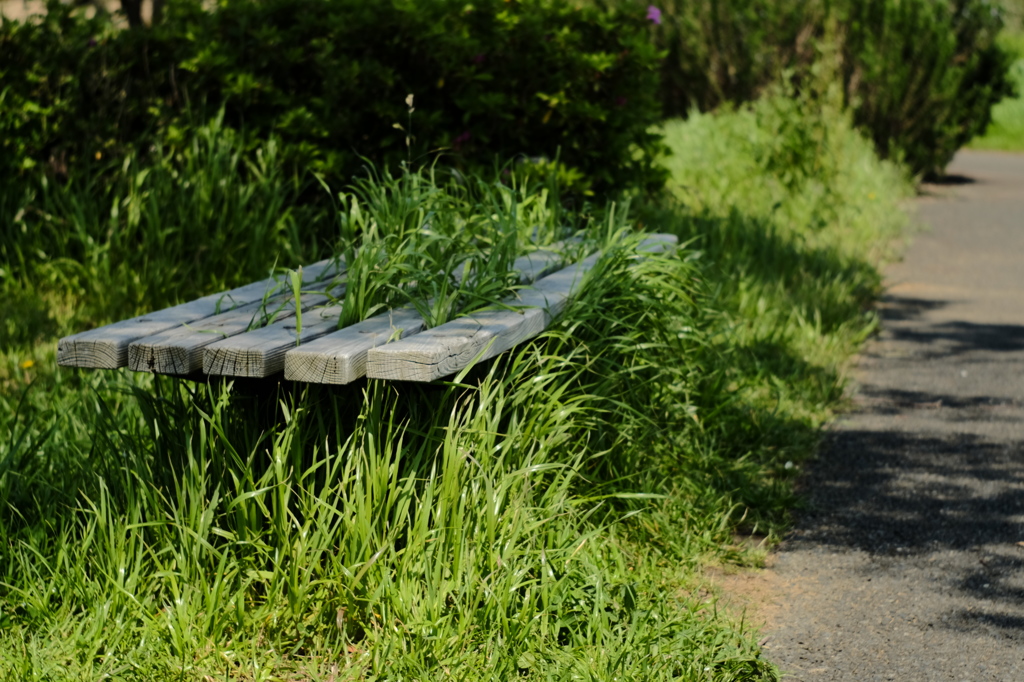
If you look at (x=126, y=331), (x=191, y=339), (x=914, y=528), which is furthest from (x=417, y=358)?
(x=914, y=528)

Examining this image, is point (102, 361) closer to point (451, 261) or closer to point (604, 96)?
point (451, 261)

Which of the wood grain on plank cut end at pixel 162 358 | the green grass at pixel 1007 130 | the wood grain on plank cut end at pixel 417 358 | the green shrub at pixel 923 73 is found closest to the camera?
the wood grain on plank cut end at pixel 417 358

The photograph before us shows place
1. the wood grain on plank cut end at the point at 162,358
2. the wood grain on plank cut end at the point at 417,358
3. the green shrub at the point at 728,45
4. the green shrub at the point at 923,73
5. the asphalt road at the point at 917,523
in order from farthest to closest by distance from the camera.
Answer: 1. the green shrub at the point at 728,45
2. the green shrub at the point at 923,73
3. the asphalt road at the point at 917,523
4. the wood grain on plank cut end at the point at 162,358
5. the wood grain on plank cut end at the point at 417,358

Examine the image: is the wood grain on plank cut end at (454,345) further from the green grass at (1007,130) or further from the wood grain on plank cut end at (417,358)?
the green grass at (1007,130)

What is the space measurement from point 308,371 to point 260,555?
1.83 feet

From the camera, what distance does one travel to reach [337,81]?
5637mm

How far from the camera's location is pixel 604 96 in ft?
20.1

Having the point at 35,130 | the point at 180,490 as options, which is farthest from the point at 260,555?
the point at 35,130

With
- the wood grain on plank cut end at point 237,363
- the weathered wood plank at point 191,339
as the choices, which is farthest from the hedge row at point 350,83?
the wood grain on plank cut end at point 237,363

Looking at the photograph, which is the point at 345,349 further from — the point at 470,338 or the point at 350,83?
the point at 350,83

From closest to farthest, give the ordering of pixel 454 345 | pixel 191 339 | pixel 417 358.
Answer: pixel 417 358, pixel 454 345, pixel 191 339

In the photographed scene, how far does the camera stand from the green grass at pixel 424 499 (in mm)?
2754

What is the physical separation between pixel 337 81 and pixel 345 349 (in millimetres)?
3178

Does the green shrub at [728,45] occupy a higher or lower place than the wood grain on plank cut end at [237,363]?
higher
